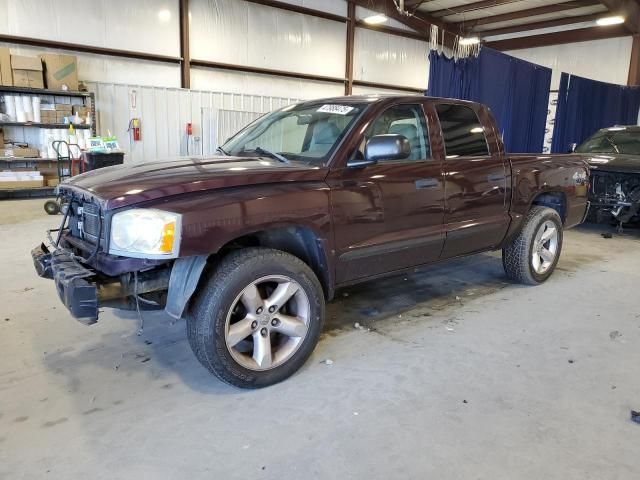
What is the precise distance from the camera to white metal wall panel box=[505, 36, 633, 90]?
1441 cm

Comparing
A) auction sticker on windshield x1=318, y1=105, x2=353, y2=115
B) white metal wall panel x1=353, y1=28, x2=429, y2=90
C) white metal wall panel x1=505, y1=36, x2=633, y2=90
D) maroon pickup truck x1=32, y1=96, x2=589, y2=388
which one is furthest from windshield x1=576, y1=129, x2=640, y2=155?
white metal wall panel x1=505, y1=36, x2=633, y2=90

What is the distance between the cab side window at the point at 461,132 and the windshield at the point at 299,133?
2.40 ft

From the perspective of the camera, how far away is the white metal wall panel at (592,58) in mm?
14414

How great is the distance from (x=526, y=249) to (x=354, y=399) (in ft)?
8.20

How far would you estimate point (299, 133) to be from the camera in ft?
11.2

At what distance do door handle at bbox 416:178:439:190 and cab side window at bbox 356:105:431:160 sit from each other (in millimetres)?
166

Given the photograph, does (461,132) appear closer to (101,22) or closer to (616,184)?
(616,184)

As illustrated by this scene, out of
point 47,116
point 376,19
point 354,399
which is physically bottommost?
point 354,399

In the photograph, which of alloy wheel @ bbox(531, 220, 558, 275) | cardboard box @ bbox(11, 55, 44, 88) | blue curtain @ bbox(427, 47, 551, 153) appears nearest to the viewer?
alloy wheel @ bbox(531, 220, 558, 275)

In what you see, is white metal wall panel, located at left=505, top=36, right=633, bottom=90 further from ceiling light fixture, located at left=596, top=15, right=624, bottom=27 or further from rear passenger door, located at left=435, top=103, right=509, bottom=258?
rear passenger door, located at left=435, top=103, right=509, bottom=258

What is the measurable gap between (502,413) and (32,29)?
34.9ft

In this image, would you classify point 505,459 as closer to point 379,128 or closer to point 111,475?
point 111,475

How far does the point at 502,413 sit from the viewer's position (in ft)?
7.79

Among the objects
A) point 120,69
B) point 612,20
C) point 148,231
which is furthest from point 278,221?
point 612,20
